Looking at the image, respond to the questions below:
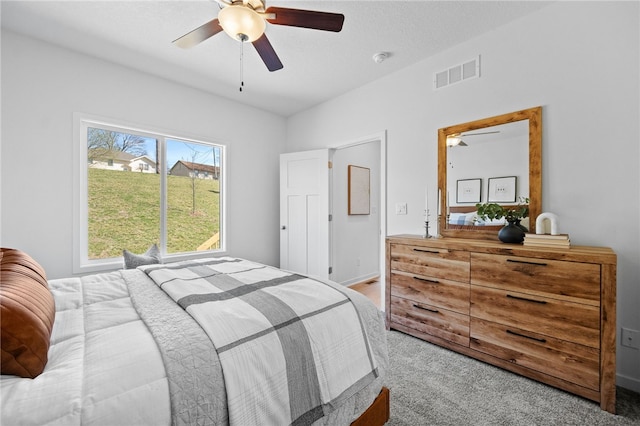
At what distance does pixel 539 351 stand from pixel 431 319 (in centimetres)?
Answer: 75

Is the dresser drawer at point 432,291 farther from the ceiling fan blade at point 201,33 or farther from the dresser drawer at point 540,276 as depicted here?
the ceiling fan blade at point 201,33

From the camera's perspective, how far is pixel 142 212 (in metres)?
3.16

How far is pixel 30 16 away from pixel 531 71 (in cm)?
400

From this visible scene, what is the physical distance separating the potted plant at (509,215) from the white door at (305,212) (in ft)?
6.18

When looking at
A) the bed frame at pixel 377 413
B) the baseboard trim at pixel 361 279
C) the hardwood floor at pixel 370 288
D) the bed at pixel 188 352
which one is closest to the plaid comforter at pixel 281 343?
the bed at pixel 188 352

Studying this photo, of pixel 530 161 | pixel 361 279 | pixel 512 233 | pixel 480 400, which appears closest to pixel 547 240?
pixel 512 233

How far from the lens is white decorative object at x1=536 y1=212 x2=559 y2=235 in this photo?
6.23 feet

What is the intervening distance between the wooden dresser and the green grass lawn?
8.52ft

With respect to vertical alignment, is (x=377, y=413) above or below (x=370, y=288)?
above

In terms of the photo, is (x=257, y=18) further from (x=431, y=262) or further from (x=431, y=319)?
(x=431, y=319)

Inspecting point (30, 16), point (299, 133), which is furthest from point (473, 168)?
point (30, 16)

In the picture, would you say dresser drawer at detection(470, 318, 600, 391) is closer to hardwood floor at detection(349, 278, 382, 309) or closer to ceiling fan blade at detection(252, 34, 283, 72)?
hardwood floor at detection(349, 278, 382, 309)

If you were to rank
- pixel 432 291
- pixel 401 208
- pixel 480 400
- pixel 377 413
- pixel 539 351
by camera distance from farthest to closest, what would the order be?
pixel 401 208, pixel 432 291, pixel 539 351, pixel 480 400, pixel 377 413

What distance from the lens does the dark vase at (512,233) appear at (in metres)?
2.07
